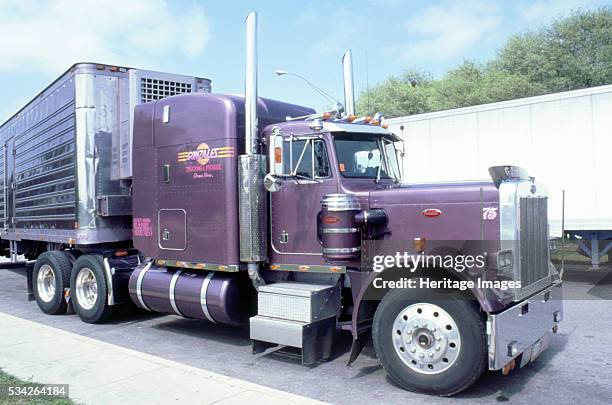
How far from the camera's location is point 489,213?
5195mm

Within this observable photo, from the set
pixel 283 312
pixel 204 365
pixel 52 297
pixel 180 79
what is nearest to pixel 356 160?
pixel 283 312

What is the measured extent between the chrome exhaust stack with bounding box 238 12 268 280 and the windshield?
1.05 meters

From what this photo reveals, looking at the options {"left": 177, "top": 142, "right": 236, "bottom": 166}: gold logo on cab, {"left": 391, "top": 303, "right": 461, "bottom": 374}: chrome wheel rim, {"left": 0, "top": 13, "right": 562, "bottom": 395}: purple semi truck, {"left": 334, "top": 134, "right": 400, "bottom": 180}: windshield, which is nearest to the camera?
{"left": 391, "top": 303, "right": 461, "bottom": 374}: chrome wheel rim

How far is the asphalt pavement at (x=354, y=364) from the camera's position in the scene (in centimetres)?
515

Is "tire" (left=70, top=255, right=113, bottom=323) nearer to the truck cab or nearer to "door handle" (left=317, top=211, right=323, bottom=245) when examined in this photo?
the truck cab

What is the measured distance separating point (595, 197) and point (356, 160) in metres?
6.86

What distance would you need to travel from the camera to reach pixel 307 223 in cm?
634

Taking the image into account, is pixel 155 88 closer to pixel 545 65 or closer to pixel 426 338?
pixel 426 338

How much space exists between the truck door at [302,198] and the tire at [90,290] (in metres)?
3.41

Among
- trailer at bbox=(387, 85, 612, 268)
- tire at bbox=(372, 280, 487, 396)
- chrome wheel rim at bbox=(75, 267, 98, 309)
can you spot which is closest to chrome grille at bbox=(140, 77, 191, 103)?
chrome wheel rim at bbox=(75, 267, 98, 309)

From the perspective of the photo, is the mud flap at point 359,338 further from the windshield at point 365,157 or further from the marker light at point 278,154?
the marker light at point 278,154

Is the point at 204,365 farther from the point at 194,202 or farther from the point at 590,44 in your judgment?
the point at 590,44

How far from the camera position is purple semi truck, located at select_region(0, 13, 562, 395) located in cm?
510

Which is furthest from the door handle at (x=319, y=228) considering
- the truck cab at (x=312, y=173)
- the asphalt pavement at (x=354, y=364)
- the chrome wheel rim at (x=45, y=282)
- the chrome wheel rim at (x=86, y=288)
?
the chrome wheel rim at (x=45, y=282)
